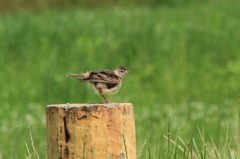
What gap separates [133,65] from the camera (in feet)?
40.5

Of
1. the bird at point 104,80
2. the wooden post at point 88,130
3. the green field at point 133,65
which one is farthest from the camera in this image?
the green field at point 133,65

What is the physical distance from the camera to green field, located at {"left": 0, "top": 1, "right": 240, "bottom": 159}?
9547mm

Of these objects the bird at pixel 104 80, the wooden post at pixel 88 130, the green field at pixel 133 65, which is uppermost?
the green field at pixel 133 65

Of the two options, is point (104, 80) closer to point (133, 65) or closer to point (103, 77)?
point (103, 77)

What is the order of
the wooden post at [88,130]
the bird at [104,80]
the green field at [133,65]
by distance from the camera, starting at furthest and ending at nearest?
the green field at [133,65] < the bird at [104,80] < the wooden post at [88,130]

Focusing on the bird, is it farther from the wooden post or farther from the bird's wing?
the wooden post

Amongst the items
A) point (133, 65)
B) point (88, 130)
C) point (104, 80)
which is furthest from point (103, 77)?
point (133, 65)

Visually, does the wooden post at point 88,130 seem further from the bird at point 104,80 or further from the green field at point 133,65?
the green field at point 133,65

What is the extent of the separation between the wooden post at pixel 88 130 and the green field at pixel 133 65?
4.08m

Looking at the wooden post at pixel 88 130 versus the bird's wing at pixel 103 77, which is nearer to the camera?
the wooden post at pixel 88 130

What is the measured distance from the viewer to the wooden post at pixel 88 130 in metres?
3.34

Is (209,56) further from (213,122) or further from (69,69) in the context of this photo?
(213,122)

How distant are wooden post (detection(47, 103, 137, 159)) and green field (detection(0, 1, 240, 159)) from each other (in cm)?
408

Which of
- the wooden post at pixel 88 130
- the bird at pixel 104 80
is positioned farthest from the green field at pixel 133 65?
the wooden post at pixel 88 130
